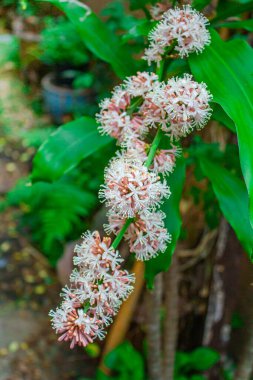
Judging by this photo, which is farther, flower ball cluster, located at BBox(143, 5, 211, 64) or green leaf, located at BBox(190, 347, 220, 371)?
green leaf, located at BBox(190, 347, 220, 371)

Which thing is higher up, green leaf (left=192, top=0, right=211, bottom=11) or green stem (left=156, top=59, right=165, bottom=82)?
green leaf (left=192, top=0, right=211, bottom=11)

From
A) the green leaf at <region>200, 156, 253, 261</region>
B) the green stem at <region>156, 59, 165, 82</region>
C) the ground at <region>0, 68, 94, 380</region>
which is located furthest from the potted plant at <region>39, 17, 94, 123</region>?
the green stem at <region>156, 59, 165, 82</region>

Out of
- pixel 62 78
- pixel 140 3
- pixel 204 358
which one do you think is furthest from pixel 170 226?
pixel 62 78

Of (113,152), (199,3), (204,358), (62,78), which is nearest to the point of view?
(199,3)

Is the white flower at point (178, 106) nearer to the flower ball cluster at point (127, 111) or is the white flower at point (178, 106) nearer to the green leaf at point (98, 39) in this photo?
the flower ball cluster at point (127, 111)

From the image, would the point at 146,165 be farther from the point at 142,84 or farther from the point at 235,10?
the point at 235,10

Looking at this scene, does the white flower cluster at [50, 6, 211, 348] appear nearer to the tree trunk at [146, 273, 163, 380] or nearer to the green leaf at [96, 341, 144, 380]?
the tree trunk at [146, 273, 163, 380]
